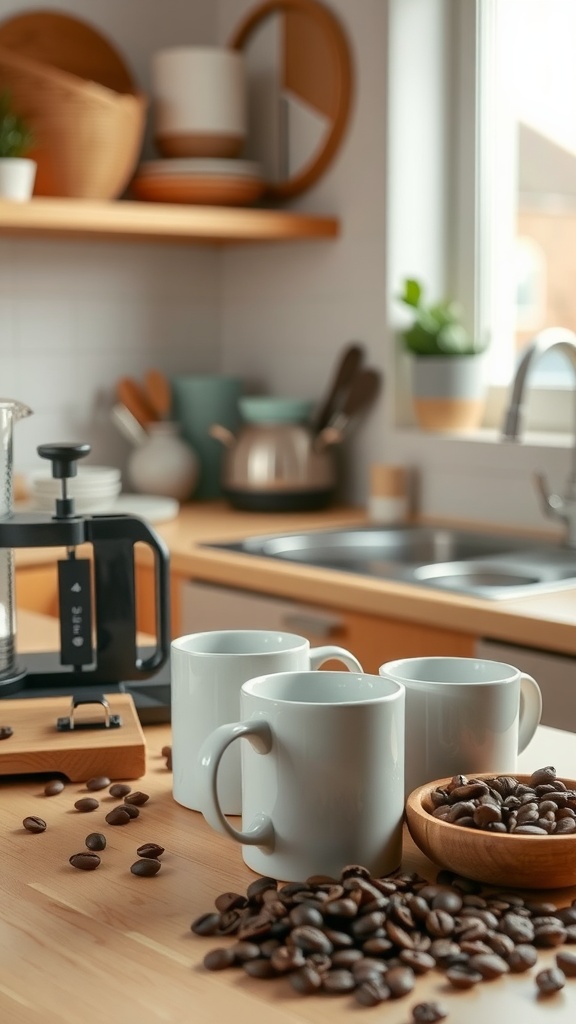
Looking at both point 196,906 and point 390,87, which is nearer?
point 196,906

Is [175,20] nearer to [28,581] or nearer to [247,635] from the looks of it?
[28,581]

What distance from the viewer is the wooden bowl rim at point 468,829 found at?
0.86 meters

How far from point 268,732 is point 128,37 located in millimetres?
2769

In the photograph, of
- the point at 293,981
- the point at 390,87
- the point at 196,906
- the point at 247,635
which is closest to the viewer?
the point at 293,981

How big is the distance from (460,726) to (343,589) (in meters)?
1.27

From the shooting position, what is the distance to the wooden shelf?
2785mm

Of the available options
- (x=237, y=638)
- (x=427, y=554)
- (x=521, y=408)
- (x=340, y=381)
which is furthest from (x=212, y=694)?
(x=340, y=381)

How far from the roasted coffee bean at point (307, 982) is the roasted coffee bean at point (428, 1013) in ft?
0.20

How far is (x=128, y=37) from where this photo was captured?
3314mm

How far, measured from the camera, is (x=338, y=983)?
76 centimetres

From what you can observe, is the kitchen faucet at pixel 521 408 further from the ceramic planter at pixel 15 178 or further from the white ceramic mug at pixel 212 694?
the white ceramic mug at pixel 212 694

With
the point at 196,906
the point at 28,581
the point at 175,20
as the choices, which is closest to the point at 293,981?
the point at 196,906

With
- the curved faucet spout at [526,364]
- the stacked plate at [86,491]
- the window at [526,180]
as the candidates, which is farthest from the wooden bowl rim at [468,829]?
the window at [526,180]

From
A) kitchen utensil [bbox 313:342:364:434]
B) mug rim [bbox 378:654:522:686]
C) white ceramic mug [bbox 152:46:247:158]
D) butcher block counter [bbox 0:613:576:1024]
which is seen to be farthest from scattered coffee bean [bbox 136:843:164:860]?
white ceramic mug [bbox 152:46:247:158]
